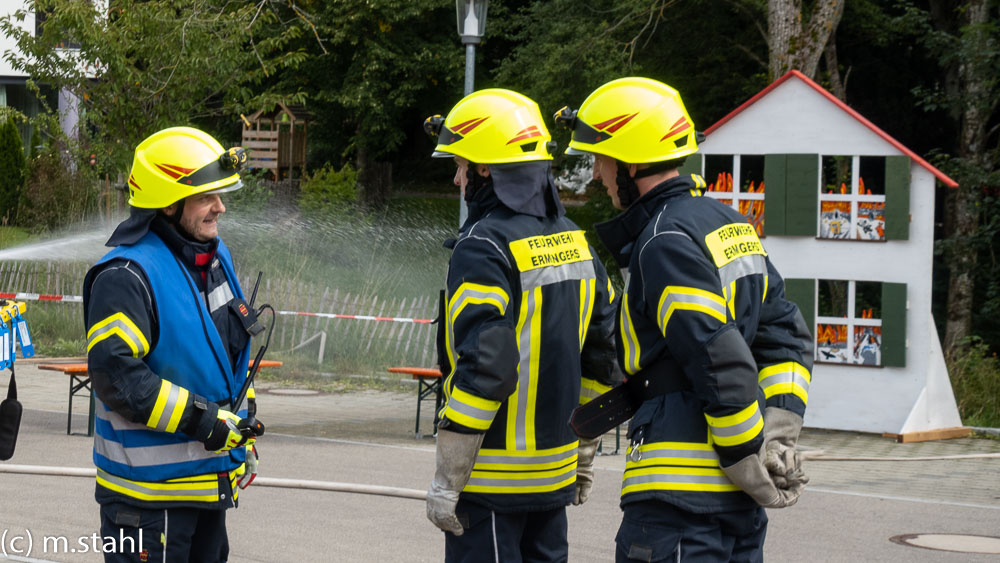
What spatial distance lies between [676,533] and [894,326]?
9.02m

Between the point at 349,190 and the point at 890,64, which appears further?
the point at 890,64

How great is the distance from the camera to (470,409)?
3.88m

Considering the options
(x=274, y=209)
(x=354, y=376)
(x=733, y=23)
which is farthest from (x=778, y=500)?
(x=733, y=23)

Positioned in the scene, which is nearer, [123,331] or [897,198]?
[123,331]

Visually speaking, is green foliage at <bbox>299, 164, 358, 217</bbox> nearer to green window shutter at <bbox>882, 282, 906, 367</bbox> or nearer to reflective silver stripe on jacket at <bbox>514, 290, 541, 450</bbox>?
green window shutter at <bbox>882, 282, 906, 367</bbox>

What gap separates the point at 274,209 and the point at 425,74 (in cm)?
919

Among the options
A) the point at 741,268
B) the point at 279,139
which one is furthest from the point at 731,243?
the point at 279,139

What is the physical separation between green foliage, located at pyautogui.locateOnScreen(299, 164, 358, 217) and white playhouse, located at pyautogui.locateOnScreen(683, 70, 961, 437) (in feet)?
31.6

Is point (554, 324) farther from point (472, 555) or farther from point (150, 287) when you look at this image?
point (150, 287)

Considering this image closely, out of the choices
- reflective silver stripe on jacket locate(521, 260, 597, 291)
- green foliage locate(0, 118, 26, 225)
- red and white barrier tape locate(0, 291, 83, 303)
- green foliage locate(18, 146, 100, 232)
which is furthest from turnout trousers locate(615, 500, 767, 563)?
green foliage locate(0, 118, 26, 225)

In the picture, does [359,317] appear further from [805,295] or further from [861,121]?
[861,121]

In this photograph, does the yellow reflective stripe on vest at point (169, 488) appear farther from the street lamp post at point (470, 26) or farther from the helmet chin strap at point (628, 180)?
the street lamp post at point (470, 26)

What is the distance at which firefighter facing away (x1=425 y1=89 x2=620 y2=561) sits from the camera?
3.90 meters

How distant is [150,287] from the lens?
3.89 metres
